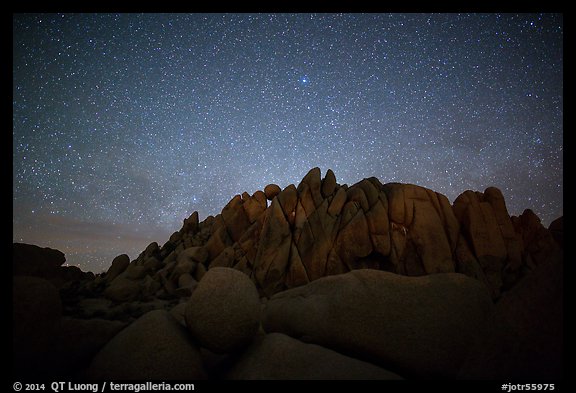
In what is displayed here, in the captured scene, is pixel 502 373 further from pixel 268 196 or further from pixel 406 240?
pixel 268 196

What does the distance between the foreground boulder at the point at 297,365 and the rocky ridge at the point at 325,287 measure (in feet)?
0.12

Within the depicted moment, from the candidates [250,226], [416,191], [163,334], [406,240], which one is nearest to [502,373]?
[163,334]

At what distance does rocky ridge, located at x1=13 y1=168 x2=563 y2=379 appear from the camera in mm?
4711

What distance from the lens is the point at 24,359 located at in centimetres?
450

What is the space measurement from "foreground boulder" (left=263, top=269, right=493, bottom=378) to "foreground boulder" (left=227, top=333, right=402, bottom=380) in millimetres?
762

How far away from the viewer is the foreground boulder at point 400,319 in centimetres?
503

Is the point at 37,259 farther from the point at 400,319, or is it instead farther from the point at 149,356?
the point at 400,319

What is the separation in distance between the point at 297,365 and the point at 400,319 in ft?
7.64

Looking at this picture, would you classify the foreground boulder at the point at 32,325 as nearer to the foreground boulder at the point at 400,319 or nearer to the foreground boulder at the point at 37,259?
the foreground boulder at the point at 400,319

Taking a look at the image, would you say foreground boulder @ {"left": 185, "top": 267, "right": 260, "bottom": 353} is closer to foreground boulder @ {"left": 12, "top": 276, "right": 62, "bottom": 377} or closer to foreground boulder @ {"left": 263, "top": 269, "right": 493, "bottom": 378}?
foreground boulder @ {"left": 263, "top": 269, "right": 493, "bottom": 378}

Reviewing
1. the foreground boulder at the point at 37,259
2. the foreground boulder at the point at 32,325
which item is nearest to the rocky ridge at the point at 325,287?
the foreground boulder at the point at 32,325

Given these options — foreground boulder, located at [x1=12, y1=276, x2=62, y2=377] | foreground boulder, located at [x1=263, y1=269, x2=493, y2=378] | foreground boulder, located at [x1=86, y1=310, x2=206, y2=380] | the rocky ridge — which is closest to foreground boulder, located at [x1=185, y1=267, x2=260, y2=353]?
the rocky ridge

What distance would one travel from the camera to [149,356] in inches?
179

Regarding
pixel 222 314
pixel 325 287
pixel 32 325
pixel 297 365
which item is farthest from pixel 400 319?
pixel 32 325
